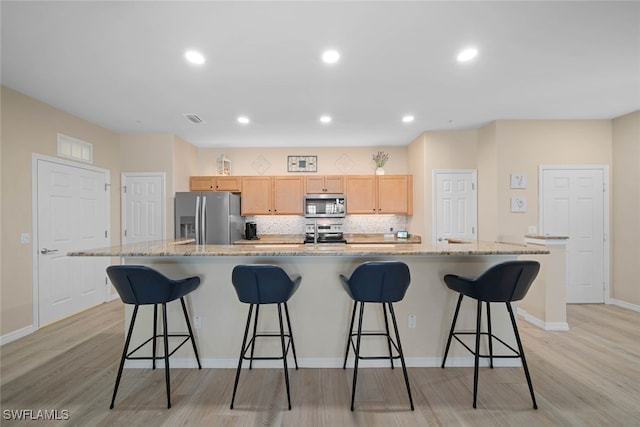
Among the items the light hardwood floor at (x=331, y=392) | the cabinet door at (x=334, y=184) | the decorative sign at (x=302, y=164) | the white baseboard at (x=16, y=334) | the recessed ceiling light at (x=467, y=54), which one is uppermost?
the recessed ceiling light at (x=467, y=54)

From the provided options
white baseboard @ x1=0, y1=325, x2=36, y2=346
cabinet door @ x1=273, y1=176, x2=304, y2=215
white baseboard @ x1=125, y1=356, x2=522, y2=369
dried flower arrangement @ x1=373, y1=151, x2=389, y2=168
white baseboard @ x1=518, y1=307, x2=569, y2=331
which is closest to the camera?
white baseboard @ x1=125, y1=356, x2=522, y2=369

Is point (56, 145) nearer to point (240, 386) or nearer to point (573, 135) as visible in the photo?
point (240, 386)

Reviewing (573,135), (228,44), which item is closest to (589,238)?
(573,135)

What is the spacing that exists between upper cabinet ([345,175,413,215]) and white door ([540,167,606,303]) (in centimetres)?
204

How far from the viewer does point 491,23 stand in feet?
6.77

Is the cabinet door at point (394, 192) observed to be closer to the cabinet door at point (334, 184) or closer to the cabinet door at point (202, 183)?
the cabinet door at point (334, 184)

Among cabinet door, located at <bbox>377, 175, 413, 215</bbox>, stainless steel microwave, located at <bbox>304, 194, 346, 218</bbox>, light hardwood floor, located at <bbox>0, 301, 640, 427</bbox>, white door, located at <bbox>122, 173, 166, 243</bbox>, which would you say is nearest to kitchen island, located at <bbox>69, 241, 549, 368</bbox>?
light hardwood floor, located at <bbox>0, 301, 640, 427</bbox>

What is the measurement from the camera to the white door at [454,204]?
466cm

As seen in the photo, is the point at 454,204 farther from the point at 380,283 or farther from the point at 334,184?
the point at 380,283

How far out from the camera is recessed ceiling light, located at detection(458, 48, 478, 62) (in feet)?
7.81

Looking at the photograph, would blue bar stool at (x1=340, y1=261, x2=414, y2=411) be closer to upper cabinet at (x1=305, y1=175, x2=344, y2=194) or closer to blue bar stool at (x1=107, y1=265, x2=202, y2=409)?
blue bar stool at (x1=107, y1=265, x2=202, y2=409)

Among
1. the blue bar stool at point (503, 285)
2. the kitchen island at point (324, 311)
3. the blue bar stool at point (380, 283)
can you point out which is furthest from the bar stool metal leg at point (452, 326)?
the blue bar stool at point (380, 283)

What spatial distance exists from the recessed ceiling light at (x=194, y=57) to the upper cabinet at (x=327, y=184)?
2957 mm

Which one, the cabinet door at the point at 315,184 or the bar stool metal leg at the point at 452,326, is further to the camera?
the cabinet door at the point at 315,184
